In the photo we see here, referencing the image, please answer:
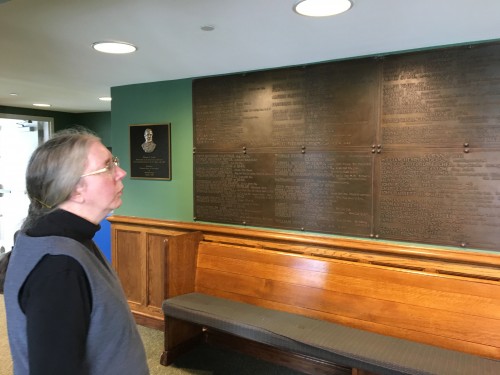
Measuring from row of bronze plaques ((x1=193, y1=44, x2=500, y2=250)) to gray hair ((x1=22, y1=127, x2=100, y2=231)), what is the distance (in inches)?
68.5

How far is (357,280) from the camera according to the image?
228 centimetres

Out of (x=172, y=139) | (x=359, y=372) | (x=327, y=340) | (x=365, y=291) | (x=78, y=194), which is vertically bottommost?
(x=359, y=372)

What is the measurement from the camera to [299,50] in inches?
87.7

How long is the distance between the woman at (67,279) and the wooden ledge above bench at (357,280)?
1.49 metres

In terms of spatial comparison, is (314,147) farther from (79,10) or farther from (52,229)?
(52,229)

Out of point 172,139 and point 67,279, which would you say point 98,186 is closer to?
point 67,279

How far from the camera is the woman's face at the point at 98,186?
40.6 inches

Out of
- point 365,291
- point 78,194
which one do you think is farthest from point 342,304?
point 78,194

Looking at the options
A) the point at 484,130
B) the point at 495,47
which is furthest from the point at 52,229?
the point at 495,47

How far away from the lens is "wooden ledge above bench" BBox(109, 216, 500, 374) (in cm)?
198

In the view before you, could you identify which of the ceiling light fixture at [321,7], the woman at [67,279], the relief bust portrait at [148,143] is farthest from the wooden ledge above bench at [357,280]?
the woman at [67,279]

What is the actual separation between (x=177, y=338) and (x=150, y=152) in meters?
1.53

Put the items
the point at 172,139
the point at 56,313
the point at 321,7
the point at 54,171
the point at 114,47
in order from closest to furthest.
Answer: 1. the point at 56,313
2. the point at 54,171
3. the point at 321,7
4. the point at 114,47
5. the point at 172,139

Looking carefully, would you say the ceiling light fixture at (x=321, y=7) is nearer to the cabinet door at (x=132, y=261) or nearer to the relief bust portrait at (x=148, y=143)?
the relief bust portrait at (x=148, y=143)
